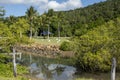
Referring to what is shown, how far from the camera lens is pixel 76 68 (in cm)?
3844

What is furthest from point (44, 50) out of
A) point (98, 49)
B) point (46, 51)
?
point (98, 49)

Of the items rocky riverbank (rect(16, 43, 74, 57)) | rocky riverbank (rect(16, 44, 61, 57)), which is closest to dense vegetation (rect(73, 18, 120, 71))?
rocky riverbank (rect(16, 43, 74, 57))

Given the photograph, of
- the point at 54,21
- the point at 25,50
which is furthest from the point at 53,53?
the point at 54,21

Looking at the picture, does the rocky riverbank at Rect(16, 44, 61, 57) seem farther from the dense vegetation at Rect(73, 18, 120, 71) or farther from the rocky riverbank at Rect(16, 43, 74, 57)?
the dense vegetation at Rect(73, 18, 120, 71)

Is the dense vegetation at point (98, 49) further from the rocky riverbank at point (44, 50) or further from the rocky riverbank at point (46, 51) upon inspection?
the rocky riverbank at point (44, 50)

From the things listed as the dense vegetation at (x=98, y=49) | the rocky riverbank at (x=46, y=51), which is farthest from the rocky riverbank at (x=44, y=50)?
the dense vegetation at (x=98, y=49)

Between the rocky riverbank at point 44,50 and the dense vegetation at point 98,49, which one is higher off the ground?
the dense vegetation at point 98,49

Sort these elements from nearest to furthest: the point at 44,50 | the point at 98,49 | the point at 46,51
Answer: the point at 98,49 → the point at 46,51 → the point at 44,50

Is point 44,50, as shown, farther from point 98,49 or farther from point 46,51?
point 98,49

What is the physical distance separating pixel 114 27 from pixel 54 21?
54.0m

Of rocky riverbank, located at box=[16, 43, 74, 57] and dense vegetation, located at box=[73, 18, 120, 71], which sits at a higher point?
dense vegetation, located at box=[73, 18, 120, 71]

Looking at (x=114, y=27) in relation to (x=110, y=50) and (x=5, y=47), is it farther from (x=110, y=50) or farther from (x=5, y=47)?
(x=5, y=47)

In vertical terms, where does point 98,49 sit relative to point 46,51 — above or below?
above

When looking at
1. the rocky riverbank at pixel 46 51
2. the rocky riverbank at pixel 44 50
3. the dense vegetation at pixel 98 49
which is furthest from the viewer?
the rocky riverbank at pixel 44 50
